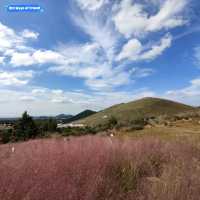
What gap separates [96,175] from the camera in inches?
141

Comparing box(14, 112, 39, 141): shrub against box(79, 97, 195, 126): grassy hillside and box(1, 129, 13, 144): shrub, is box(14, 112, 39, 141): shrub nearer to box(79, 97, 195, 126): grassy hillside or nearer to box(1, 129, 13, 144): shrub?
box(1, 129, 13, 144): shrub

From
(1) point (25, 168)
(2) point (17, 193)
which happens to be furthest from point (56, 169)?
(2) point (17, 193)

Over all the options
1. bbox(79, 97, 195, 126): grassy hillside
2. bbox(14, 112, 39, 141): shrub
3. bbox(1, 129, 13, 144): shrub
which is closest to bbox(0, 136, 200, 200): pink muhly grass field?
bbox(1, 129, 13, 144): shrub

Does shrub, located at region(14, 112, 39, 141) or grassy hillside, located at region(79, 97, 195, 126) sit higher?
grassy hillside, located at region(79, 97, 195, 126)

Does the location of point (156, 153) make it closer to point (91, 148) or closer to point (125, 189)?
point (91, 148)

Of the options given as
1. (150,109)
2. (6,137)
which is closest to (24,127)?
(6,137)

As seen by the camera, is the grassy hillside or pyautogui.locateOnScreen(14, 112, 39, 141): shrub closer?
pyautogui.locateOnScreen(14, 112, 39, 141): shrub

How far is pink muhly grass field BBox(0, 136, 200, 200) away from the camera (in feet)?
9.58

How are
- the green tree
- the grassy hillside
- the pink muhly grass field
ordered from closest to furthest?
the pink muhly grass field → the green tree → the grassy hillside

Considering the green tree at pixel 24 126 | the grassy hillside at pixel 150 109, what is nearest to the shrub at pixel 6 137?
the green tree at pixel 24 126

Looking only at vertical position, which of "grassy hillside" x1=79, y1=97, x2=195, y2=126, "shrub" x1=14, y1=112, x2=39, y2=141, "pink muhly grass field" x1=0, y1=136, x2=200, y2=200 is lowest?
"pink muhly grass field" x1=0, y1=136, x2=200, y2=200

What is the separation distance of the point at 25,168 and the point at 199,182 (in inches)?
88.3

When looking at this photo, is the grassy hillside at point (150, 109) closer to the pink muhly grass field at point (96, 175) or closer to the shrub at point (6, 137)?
the shrub at point (6, 137)

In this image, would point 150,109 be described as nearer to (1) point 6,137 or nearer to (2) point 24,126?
(2) point 24,126
